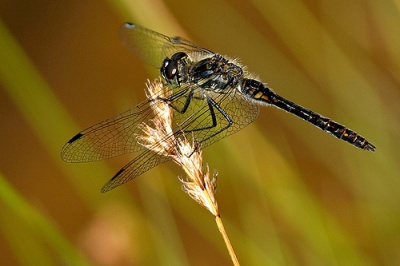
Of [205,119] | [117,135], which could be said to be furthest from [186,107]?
[117,135]

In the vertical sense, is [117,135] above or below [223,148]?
above

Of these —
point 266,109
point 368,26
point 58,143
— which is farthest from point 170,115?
point 368,26

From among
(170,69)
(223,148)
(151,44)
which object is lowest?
(223,148)

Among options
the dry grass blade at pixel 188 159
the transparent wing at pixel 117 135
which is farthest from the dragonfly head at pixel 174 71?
the dry grass blade at pixel 188 159

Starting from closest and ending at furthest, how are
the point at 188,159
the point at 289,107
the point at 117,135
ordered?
the point at 188,159 → the point at 117,135 → the point at 289,107

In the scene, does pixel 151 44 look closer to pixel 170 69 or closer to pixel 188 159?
pixel 170 69

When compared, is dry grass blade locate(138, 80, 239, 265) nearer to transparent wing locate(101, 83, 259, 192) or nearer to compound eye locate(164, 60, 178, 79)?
transparent wing locate(101, 83, 259, 192)

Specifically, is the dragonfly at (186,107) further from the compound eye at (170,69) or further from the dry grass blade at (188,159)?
the dry grass blade at (188,159)
